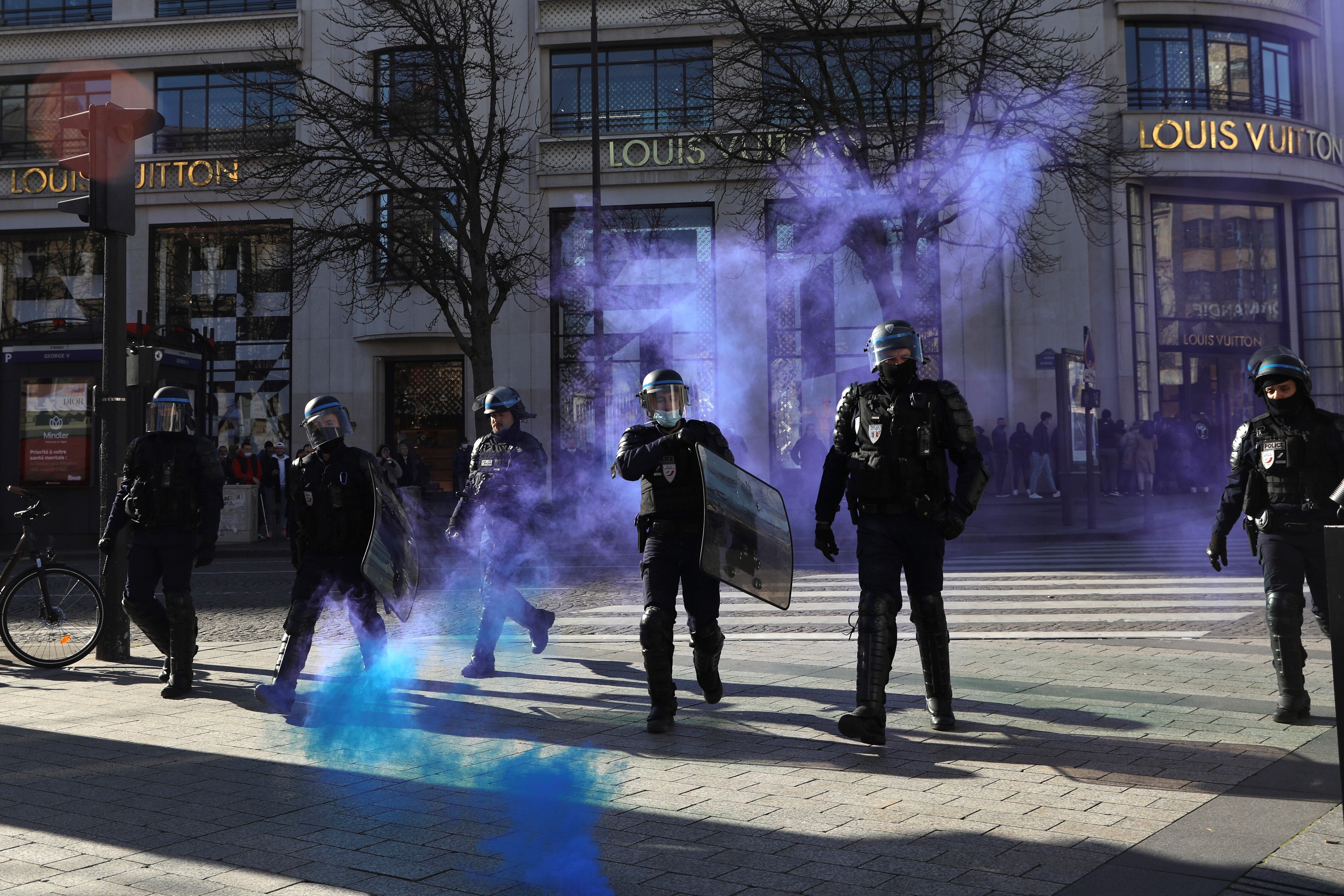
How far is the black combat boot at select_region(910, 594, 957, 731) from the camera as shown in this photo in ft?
18.5

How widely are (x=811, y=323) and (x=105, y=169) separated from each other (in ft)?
38.4

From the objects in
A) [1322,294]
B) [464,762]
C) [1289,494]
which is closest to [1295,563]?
[1289,494]

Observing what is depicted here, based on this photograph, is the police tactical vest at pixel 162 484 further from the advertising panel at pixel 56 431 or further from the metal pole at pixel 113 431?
the advertising panel at pixel 56 431

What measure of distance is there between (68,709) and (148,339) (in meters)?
12.2

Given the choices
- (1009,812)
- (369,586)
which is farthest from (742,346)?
(1009,812)

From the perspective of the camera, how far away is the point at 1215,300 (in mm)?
27219

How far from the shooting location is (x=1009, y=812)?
4.22 metres

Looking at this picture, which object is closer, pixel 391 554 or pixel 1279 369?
pixel 1279 369

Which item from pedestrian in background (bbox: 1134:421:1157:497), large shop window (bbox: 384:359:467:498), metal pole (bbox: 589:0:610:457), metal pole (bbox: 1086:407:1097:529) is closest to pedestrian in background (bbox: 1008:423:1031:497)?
pedestrian in background (bbox: 1134:421:1157:497)

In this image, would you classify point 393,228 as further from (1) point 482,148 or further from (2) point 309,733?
(2) point 309,733

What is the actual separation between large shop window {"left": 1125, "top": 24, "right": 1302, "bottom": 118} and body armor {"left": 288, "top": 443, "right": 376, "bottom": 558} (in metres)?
23.1

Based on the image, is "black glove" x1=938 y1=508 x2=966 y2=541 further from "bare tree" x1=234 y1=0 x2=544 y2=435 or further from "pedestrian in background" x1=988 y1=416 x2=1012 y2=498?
"pedestrian in background" x1=988 y1=416 x2=1012 y2=498

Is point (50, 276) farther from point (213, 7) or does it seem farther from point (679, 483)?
point (679, 483)

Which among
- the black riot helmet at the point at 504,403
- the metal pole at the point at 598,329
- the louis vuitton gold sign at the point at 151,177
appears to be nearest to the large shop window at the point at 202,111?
the louis vuitton gold sign at the point at 151,177
